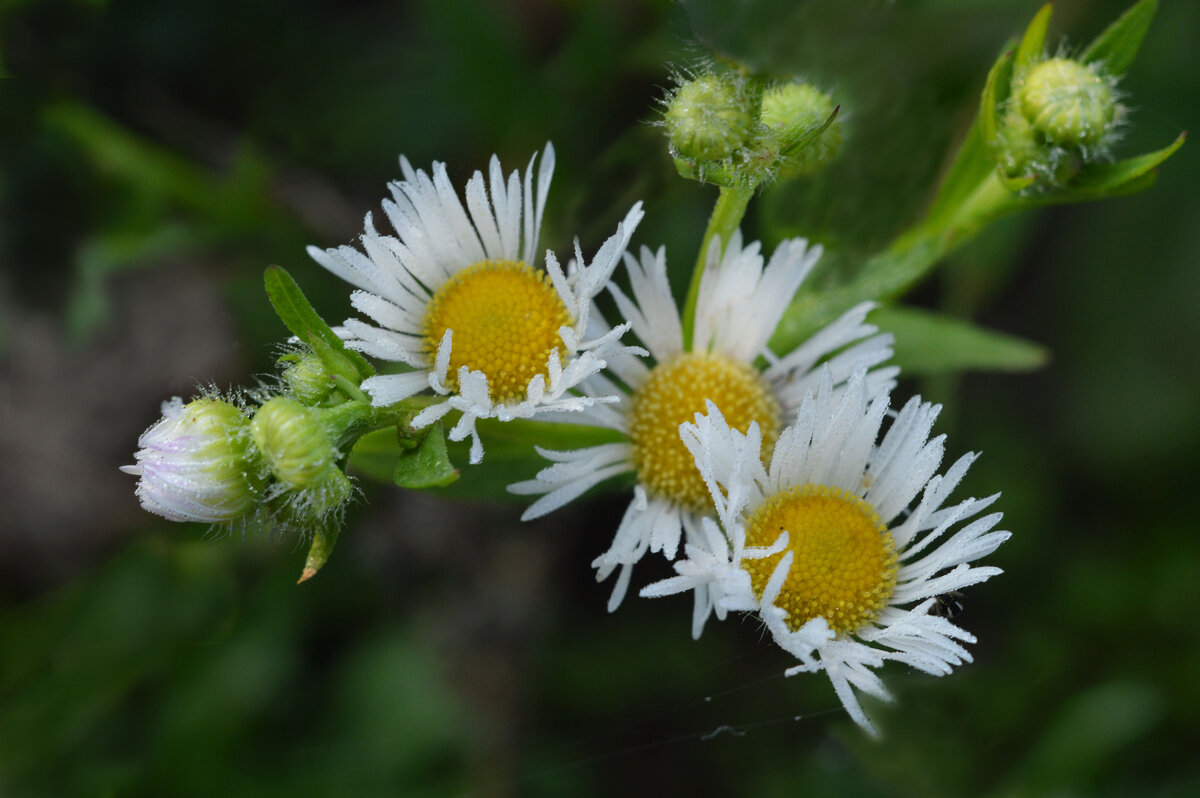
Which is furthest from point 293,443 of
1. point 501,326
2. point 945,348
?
point 945,348

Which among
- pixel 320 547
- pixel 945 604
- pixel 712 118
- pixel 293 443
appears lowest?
pixel 945 604

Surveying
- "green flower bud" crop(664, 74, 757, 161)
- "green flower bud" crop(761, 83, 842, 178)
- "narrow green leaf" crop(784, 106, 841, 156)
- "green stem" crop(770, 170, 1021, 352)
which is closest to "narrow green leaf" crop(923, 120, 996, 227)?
"green stem" crop(770, 170, 1021, 352)

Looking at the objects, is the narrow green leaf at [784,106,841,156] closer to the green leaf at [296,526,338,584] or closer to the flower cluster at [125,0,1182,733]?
the flower cluster at [125,0,1182,733]

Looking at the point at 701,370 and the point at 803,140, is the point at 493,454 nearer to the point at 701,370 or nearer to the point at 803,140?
the point at 701,370

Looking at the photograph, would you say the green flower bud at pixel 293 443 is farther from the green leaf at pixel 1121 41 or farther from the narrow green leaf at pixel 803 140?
the green leaf at pixel 1121 41

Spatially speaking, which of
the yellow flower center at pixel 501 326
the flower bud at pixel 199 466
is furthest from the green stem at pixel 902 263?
the flower bud at pixel 199 466

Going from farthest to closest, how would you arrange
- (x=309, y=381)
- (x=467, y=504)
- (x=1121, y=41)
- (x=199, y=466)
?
(x=467, y=504) → (x=1121, y=41) → (x=309, y=381) → (x=199, y=466)
